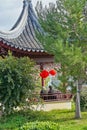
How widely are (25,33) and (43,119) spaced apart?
6895mm

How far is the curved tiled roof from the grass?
3.19 meters

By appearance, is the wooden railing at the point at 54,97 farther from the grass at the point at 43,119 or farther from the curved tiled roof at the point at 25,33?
the curved tiled roof at the point at 25,33

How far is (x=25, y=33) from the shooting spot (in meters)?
20.2

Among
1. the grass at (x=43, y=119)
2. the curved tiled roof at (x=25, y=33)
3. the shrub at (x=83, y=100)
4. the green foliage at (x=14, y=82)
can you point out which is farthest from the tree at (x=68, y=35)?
the shrub at (x=83, y=100)

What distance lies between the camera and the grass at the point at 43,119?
12.8 m

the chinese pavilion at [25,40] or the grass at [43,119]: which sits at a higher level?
the chinese pavilion at [25,40]

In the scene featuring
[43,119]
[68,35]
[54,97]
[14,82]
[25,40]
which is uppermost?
[25,40]

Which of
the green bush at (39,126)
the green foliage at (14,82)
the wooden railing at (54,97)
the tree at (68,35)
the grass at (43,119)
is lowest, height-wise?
the grass at (43,119)

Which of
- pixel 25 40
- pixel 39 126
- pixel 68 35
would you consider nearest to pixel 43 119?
pixel 68 35

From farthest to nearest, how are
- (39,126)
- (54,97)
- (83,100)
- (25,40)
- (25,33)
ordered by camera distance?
(25,33), (25,40), (54,97), (83,100), (39,126)

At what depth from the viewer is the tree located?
13.6m

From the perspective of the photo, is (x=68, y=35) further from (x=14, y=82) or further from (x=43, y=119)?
(x=43, y=119)

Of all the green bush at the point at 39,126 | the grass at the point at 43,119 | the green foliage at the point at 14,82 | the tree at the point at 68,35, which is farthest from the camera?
the green foliage at the point at 14,82

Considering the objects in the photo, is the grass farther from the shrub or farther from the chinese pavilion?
the chinese pavilion
